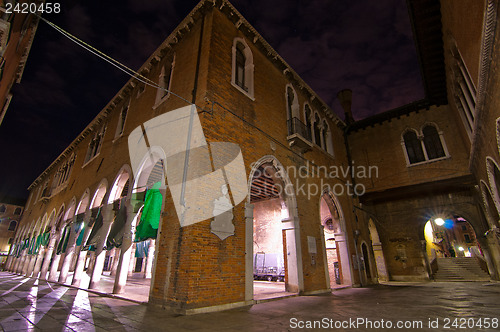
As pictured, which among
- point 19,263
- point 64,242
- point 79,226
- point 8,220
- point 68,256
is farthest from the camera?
point 8,220

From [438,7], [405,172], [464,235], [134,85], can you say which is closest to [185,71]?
[134,85]

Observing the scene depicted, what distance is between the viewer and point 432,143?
1423 cm

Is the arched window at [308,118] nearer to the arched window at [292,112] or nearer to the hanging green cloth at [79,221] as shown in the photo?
the arched window at [292,112]

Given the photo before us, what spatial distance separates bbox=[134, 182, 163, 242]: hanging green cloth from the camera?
272 inches

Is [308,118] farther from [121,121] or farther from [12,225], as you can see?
[12,225]

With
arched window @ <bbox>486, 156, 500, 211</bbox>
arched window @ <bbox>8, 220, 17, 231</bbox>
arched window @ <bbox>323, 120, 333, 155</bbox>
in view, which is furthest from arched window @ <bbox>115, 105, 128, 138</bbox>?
arched window @ <bbox>8, 220, 17, 231</bbox>

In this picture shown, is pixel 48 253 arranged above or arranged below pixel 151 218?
below

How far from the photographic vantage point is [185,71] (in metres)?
8.45

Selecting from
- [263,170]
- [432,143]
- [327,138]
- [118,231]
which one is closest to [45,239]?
[118,231]

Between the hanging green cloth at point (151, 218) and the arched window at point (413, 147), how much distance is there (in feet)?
47.3

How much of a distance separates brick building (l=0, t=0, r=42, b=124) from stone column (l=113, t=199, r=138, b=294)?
4.06 meters

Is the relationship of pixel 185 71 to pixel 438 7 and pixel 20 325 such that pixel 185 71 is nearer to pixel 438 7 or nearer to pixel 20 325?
Result: pixel 20 325

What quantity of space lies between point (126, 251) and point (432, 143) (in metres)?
16.6

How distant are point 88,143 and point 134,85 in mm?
6216
